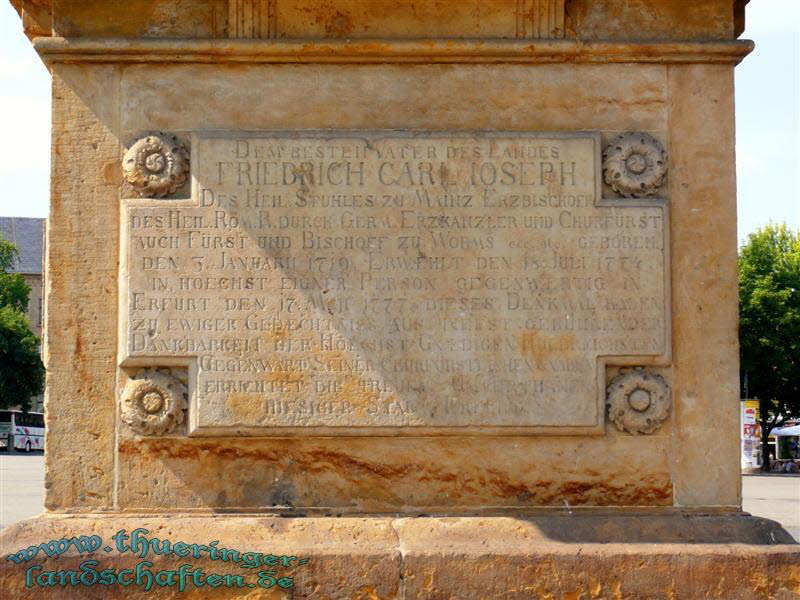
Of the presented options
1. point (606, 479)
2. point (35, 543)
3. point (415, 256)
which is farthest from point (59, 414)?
point (606, 479)

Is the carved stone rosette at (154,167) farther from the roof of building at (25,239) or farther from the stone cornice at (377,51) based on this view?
the roof of building at (25,239)

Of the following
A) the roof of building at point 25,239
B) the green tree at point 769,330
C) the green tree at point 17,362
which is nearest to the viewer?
the green tree at point 769,330

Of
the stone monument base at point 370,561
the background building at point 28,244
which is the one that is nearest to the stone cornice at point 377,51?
the stone monument base at point 370,561

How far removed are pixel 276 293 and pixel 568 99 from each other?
1711 millimetres

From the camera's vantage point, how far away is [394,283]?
5527mm

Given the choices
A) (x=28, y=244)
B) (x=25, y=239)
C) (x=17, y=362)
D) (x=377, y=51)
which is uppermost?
(x=25, y=239)

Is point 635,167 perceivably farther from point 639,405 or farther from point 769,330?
point 769,330

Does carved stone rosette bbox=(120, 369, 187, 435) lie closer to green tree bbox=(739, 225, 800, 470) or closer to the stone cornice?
the stone cornice

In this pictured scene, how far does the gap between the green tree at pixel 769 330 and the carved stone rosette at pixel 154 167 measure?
29160mm

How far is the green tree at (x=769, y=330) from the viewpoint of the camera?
3319 cm

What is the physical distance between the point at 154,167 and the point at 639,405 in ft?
8.44

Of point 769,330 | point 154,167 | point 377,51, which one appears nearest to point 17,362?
point 769,330

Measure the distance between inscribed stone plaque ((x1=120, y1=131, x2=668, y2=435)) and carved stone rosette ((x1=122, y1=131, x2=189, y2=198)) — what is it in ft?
0.25

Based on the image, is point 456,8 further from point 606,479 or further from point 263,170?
point 606,479
